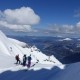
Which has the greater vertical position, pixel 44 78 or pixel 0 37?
pixel 0 37

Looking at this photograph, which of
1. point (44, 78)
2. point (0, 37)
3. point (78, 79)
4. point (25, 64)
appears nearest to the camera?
point (78, 79)

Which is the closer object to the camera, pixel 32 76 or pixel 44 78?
pixel 44 78

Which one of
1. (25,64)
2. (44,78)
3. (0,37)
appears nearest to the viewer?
(44,78)

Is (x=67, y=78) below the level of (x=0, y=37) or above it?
below

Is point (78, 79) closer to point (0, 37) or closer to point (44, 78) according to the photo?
point (44, 78)

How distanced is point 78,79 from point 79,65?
609 cm

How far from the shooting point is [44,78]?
30.8 metres

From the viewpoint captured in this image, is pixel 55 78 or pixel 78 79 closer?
pixel 78 79

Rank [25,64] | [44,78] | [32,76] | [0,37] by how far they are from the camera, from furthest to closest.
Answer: [0,37] → [25,64] → [32,76] → [44,78]

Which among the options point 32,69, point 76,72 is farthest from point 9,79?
point 76,72

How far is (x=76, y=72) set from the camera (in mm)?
28047

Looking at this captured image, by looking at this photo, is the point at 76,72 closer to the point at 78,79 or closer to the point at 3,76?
the point at 78,79

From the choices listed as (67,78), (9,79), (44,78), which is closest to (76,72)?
(67,78)

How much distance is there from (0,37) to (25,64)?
139046 millimetres
